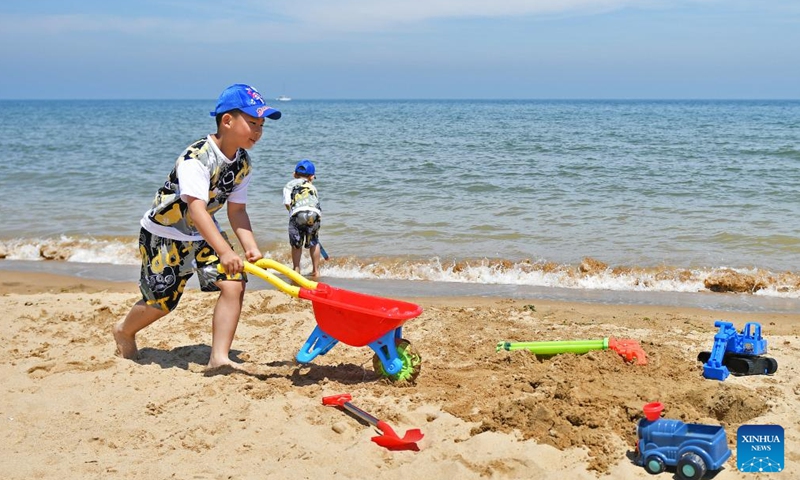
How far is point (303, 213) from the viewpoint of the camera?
8.06m

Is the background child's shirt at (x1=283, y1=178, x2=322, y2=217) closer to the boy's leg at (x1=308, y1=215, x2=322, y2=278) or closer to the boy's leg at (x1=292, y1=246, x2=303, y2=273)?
the boy's leg at (x1=308, y1=215, x2=322, y2=278)

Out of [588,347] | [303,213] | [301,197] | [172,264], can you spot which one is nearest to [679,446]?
[588,347]

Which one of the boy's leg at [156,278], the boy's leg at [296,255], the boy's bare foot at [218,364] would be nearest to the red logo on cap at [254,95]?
the boy's leg at [156,278]

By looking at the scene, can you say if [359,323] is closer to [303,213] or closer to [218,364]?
[218,364]

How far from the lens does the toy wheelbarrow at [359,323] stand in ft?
13.0

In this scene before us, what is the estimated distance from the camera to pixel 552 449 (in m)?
3.28

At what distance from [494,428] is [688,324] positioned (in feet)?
8.96

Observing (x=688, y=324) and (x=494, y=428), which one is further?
(x=688, y=324)

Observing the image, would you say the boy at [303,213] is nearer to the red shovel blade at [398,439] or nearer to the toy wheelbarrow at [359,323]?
the toy wheelbarrow at [359,323]

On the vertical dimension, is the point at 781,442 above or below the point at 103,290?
above

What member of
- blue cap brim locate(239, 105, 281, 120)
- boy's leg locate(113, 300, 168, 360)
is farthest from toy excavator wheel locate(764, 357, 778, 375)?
boy's leg locate(113, 300, 168, 360)

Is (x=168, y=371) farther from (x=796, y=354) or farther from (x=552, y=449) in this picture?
(x=796, y=354)

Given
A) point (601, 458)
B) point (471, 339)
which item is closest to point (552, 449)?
point (601, 458)

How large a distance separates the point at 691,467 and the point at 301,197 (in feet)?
18.9
